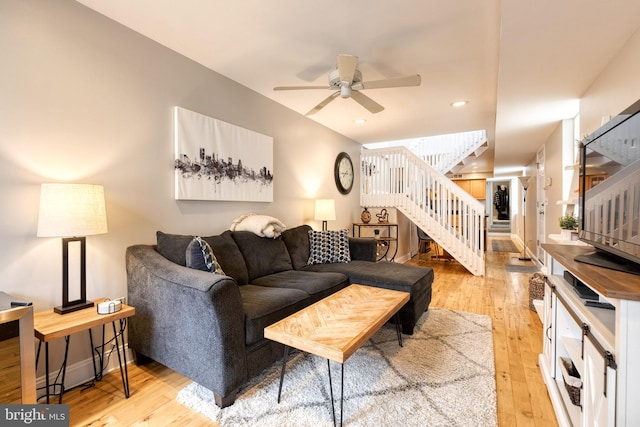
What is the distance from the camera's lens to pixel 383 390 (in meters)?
1.76

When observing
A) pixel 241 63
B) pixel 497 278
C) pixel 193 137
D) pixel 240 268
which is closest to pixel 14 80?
pixel 193 137

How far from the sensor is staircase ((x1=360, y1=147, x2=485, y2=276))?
4.70 metres

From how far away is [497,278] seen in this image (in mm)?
4555

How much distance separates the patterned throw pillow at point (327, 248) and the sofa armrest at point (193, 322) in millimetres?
1733

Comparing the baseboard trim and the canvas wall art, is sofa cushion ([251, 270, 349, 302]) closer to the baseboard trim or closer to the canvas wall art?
the canvas wall art

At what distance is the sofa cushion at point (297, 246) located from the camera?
3.22m

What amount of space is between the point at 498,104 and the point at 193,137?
3.05 m

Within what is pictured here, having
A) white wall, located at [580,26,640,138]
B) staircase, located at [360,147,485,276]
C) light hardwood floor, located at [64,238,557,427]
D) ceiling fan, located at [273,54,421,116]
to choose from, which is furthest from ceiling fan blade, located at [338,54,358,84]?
staircase, located at [360,147,485,276]

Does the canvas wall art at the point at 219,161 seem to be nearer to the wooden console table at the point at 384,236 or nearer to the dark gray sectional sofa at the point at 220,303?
the dark gray sectional sofa at the point at 220,303

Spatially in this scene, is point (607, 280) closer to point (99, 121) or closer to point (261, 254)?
point (261, 254)

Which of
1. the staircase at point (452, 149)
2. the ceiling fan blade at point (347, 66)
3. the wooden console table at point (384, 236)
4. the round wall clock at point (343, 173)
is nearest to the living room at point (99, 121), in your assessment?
the ceiling fan blade at point (347, 66)

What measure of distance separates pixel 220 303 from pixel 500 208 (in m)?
13.0

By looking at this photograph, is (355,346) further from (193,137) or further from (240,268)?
(193,137)

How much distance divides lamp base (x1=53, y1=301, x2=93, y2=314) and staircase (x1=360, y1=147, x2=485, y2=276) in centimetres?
451
